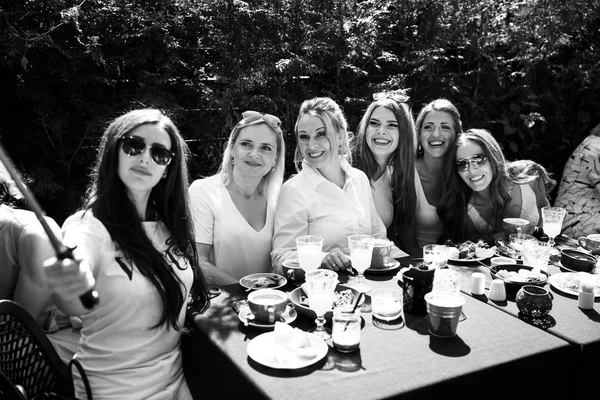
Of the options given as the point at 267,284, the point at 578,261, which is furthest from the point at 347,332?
the point at 578,261

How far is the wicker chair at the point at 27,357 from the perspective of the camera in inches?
65.6

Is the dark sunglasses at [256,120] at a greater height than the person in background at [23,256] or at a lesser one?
greater

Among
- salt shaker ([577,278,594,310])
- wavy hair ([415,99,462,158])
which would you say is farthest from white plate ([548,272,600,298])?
wavy hair ([415,99,462,158])

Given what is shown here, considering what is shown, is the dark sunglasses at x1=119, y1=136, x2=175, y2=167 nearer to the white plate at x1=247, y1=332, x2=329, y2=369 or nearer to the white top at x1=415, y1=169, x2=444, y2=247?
Answer: the white plate at x1=247, y1=332, x2=329, y2=369

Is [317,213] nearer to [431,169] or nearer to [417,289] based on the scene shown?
[417,289]

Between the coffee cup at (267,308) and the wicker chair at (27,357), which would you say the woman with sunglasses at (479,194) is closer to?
the coffee cup at (267,308)

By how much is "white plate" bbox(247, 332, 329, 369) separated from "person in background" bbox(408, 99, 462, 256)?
1944 mm

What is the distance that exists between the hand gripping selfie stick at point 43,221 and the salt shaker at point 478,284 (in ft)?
5.43

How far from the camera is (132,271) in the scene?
1829 mm

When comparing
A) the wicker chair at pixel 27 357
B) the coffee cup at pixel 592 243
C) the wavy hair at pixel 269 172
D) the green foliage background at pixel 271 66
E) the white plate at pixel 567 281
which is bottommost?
the wicker chair at pixel 27 357

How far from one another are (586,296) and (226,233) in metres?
1.86

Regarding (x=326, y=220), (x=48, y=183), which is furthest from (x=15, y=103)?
(x=326, y=220)

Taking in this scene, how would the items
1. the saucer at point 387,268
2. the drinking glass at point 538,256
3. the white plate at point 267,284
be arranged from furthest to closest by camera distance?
the saucer at point 387,268, the drinking glass at point 538,256, the white plate at point 267,284

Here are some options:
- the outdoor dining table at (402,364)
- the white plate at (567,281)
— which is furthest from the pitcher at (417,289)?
the white plate at (567,281)
